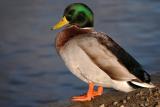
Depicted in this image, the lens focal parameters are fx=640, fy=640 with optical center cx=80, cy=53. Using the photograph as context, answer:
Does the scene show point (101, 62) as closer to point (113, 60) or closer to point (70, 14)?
point (113, 60)

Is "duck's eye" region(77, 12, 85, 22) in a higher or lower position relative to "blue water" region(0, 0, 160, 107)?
higher

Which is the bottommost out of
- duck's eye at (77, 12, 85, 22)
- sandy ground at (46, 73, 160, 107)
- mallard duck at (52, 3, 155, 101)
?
sandy ground at (46, 73, 160, 107)

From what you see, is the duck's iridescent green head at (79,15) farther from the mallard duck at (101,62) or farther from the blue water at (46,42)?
the blue water at (46,42)

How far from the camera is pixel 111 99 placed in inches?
211

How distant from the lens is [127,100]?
518 centimetres

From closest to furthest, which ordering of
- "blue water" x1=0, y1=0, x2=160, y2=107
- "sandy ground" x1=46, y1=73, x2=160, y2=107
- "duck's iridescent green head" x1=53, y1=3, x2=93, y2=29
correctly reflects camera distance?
"sandy ground" x1=46, y1=73, x2=160, y2=107, "duck's iridescent green head" x1=53, y1=3, x2=93, y2=29, "blue water" x1=0, y1=0, x2=160, y2=107

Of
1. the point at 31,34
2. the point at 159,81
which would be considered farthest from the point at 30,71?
the point at 159,81

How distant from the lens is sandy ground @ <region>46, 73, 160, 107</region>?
5.03 m

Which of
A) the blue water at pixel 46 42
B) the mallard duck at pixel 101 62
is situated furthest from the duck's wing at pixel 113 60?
the blue water at pixel 46 42

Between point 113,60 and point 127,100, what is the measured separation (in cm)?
36

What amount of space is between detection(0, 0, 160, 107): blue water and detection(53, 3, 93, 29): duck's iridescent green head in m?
0.93

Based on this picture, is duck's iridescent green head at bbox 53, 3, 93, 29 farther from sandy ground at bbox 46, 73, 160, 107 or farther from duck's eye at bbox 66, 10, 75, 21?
sandy ground at bbox 46, 73, 160, 107

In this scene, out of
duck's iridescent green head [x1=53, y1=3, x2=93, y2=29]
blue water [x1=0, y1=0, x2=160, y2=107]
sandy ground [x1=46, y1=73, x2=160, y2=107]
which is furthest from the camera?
blue water [x1=0, y1=0, x2=160, y2=107]

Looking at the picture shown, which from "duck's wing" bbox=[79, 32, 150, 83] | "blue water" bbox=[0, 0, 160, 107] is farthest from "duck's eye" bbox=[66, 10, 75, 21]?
"blue water" bbox=[0, 0, 160, 107]
